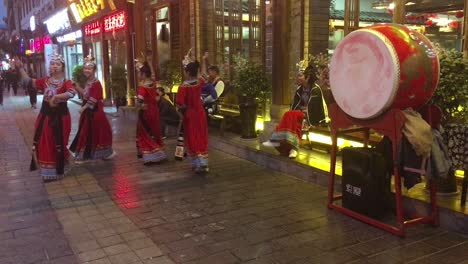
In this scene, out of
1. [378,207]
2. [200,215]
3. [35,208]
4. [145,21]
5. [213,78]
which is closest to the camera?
[378,207]

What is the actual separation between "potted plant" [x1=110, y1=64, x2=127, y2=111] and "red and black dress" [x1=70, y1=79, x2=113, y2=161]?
8.05 meters

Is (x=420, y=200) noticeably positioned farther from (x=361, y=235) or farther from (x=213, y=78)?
(x=213, y=78)

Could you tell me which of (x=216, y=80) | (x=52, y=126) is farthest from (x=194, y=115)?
(x=216, y=80)

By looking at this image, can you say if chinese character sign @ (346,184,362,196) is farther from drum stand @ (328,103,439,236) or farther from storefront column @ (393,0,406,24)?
storefront column @ (393,0,406,24)

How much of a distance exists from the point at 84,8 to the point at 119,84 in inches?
225

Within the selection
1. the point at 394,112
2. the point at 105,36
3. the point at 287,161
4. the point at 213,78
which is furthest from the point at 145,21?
the point at 394,112

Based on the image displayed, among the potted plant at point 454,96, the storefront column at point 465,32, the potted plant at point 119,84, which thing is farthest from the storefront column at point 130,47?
the potted plant at point 454,96

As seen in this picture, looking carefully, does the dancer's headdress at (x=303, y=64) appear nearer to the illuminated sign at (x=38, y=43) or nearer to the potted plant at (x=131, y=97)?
the potted plant at (x=131, y=97)

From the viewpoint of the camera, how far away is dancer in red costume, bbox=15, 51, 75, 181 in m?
6.81

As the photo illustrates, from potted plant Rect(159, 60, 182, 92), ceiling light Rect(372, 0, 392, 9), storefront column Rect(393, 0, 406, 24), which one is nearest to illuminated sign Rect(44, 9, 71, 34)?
potted plant Rect(159, 60, 182, 92)

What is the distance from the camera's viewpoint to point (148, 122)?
771 cm

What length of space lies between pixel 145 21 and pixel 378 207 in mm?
11655

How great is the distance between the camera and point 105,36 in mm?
17953

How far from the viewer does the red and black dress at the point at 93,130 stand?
24.9 feet
